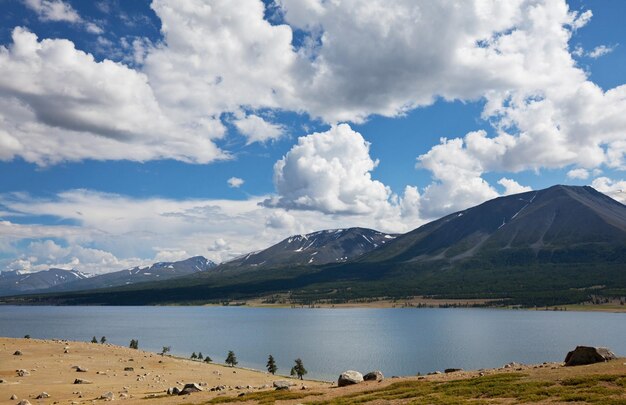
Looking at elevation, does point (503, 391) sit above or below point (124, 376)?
above

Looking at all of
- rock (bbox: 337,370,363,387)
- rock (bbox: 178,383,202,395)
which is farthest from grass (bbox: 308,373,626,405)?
rock (bbox: 178,383,202,395)

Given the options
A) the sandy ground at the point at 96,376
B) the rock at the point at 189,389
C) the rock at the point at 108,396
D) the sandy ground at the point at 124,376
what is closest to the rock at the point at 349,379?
the sandy ground at the point at 124,376

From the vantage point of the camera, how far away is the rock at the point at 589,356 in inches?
1652

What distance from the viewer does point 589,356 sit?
4225 centimetres

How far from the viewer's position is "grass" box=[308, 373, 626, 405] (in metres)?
28.7

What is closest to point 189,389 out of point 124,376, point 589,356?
point 124,376

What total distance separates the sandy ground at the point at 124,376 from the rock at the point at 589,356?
1249 mm

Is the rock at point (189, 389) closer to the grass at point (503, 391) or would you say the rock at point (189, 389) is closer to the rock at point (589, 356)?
the grass at point (503, 391)

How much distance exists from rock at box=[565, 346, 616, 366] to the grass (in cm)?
699

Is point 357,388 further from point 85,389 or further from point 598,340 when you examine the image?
point 598,340

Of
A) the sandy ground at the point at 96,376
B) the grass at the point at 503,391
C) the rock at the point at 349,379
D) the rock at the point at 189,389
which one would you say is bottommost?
the sandy ground at the point at 96,376

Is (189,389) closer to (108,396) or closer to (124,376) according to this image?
(108,396)

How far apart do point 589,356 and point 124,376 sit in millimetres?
64748

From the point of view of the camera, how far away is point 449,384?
39312 millimetres
